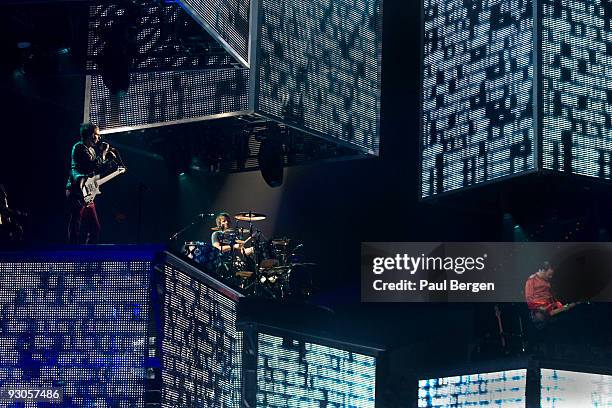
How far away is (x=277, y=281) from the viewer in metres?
15.1

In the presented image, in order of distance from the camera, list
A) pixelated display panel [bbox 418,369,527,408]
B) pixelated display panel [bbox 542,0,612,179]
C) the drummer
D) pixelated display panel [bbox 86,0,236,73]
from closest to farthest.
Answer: pixelated display panel [bbox 418,369,527,408] < pixelated display panel [bbox 86,0,236,73] < pixelated display panel [bbox 542,0,612,179] < the drummer

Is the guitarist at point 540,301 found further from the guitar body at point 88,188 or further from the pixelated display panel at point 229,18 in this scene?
the guitar body at point 88,188

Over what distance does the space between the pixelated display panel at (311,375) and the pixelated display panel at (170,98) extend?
3468mm

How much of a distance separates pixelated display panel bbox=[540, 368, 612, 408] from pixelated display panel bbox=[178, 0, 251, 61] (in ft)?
14.1

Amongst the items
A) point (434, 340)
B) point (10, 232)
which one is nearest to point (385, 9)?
point (434, 340)

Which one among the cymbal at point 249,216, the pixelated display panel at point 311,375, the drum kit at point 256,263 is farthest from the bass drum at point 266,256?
the pixelated display panel at point 311,375

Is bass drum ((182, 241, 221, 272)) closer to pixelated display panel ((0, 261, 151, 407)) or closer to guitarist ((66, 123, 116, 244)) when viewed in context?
guitarist ((66, 123, 116, 244))

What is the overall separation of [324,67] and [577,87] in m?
3.02

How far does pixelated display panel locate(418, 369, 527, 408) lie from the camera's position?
40.7 feet

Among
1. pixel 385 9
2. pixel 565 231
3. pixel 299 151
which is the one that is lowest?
pixel 565 231

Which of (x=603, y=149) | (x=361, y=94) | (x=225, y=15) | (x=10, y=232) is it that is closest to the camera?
(x=10, y=232)

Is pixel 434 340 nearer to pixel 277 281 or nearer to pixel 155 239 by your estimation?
pixel 277 281

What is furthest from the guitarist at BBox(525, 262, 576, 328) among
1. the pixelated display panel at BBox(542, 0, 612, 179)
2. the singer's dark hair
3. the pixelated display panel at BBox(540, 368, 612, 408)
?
the singer's dark hair

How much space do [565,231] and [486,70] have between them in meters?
1.97
